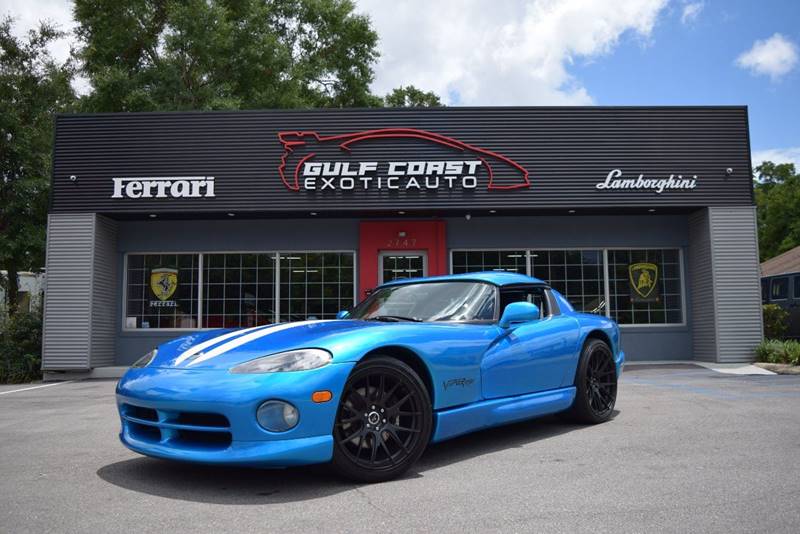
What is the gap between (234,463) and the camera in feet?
11.2

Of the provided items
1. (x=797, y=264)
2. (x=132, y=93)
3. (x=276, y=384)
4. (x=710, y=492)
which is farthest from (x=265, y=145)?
(x=797, y=264)

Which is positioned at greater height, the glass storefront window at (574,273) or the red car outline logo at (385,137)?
the red car outline logo at (385,137)

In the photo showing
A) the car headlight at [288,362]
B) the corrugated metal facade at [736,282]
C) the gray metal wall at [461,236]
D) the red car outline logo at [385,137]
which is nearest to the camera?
the car headlight at [288,362]

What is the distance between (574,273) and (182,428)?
1095 centimetres

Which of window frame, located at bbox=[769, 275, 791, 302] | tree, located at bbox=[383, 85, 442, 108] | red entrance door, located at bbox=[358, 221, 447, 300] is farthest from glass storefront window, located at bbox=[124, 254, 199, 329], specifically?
tree, located at bbox=[383, 85, 442, 108]

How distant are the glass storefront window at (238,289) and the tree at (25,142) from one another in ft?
37.5

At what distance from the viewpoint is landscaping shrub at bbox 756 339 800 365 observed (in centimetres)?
1137

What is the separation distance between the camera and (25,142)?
21.6 meters

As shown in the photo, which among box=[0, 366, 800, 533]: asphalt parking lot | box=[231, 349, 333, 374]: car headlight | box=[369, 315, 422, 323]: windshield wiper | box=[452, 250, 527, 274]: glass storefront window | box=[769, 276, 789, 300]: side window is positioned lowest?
box=[0, 366, 800, 533]: asphalt parking lot

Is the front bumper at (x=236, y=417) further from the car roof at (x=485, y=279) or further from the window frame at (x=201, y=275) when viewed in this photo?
the window frame at (x=201, y=275)

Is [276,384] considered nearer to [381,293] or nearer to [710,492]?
[381,293]

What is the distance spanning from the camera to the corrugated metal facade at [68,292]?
1219cm

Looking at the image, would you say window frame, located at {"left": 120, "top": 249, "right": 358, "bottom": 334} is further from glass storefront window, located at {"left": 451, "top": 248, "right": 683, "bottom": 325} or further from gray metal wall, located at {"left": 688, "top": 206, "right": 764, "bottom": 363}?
gray metal wall, located at {"left": 688, "top": 206, "right": 764, "bottom": 363}

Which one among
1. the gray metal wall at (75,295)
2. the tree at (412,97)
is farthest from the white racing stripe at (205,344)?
the tree at (412,97)
